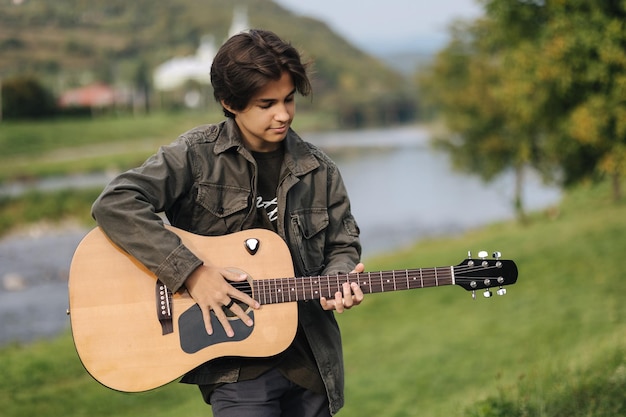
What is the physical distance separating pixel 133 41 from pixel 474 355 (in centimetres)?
7935

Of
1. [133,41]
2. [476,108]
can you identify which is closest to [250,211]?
[476,108]

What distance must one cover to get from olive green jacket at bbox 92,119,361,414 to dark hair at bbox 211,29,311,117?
172mm

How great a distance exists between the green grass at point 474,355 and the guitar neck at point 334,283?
134 centimetres

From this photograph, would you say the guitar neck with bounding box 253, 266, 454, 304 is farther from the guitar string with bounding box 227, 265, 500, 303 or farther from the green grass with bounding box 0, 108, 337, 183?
the green grass with bounding box 0, 108, 337, 183

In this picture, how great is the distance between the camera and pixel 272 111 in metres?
3.13

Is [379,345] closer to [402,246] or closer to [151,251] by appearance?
[151,251]

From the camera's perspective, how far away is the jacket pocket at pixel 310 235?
3246 millimetres

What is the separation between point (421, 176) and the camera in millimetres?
46656

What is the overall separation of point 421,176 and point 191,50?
47478 mm

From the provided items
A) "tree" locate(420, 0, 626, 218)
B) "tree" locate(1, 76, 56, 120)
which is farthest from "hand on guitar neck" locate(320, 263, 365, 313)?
"tree" locate(1, 76, 56, 120)

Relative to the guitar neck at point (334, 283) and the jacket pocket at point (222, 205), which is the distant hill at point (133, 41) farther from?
the guitar neck at point (334, 283)

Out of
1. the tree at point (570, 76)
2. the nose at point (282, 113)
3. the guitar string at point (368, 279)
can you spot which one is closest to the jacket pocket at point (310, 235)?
the guitar string at point (368, 279)

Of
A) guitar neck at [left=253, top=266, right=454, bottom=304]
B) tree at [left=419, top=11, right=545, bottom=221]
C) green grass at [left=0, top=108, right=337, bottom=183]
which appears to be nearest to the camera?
guitar neck at [left=253, top=266, right=454, bottom=304]

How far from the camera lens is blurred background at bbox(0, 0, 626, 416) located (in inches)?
355
